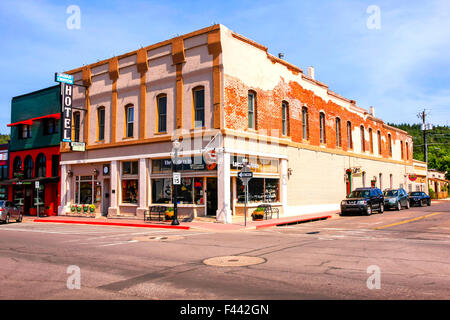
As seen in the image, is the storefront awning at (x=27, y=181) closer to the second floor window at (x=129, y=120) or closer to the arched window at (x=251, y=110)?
the second floor window at (x=129, y=120)

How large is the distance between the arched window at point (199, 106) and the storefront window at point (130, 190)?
20.7 feet

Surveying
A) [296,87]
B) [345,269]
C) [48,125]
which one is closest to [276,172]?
[296,87]

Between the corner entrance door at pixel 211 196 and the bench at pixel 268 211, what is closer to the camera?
the corner entrance door at pixel 211 196

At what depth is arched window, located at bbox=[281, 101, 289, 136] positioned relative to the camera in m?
27.1

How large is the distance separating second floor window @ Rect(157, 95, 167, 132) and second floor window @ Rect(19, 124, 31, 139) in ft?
51.5

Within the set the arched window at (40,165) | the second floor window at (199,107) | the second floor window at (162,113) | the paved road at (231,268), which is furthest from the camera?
the arched window at (40,165)

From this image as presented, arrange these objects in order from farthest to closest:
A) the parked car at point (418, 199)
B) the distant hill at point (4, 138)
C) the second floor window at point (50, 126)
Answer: the distant hill at point (4, 138) < the parked car at point (418, 199) < the second floor window at point (50, 126)

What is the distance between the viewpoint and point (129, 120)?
26422 millimetres

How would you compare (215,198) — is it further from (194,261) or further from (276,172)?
(194,261)

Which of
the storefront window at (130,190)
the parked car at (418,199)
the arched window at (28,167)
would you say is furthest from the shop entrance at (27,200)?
the parked car at (418,199)

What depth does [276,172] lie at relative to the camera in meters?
25.6

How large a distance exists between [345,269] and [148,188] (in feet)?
59.2

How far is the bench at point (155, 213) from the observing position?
2272 centimetres

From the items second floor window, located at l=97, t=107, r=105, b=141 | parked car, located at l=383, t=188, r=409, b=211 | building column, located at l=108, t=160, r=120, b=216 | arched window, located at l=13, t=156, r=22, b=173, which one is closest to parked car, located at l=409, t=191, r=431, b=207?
parked car, located at l=383, t=188, r=409, b=211
